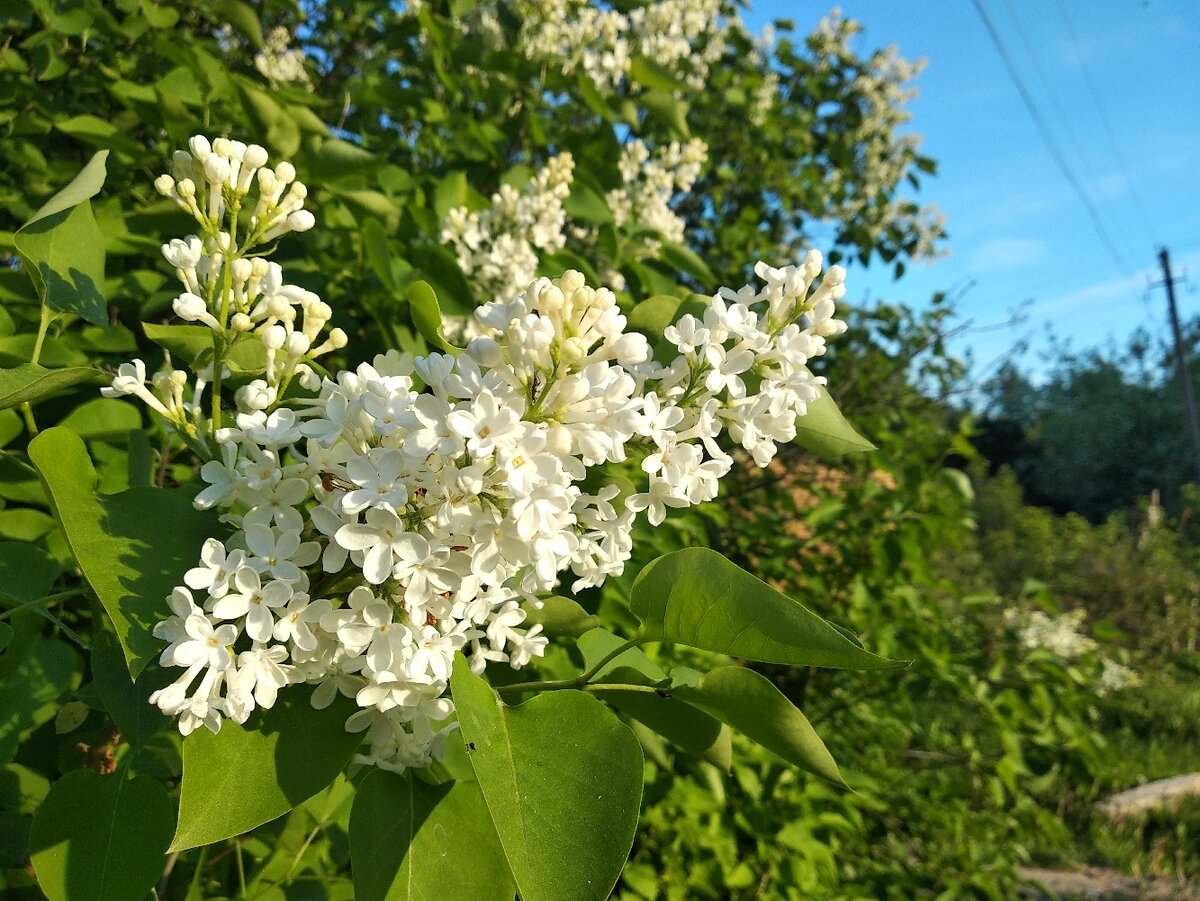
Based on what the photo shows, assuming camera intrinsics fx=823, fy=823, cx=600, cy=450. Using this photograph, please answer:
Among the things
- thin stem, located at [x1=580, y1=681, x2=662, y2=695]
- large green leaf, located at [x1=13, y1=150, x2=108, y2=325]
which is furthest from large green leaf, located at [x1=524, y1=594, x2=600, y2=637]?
large green leaf, located at [x1=13, y1=150, x2=108, y2=325]

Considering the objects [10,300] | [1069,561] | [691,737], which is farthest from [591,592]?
[1069,561]

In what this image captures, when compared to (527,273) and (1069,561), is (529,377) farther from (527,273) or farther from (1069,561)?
(1069,561)

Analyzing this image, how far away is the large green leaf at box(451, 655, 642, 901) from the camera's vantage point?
2.38ft

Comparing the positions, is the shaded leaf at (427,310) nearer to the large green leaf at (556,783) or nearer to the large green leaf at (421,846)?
the large green leaf at (556,783)

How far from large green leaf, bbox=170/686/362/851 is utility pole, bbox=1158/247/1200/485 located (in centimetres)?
2483

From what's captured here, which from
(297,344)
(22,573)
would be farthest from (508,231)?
(22,573)

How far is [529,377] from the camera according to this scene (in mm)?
863

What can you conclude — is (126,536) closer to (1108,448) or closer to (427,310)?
(427,310)

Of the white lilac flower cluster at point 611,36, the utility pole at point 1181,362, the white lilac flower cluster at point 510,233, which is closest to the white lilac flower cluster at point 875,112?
the white lilac flower cluster at point 611,36

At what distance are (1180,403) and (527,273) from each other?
103ft

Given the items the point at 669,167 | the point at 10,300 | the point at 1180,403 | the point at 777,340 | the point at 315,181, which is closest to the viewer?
the point at 777,340

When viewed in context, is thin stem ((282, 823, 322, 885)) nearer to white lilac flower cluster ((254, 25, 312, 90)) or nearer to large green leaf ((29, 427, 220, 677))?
large green leaf ((29, 427, 220, 677))

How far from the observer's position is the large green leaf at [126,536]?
771 millimetres

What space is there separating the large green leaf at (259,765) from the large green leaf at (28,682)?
1.21 feet
